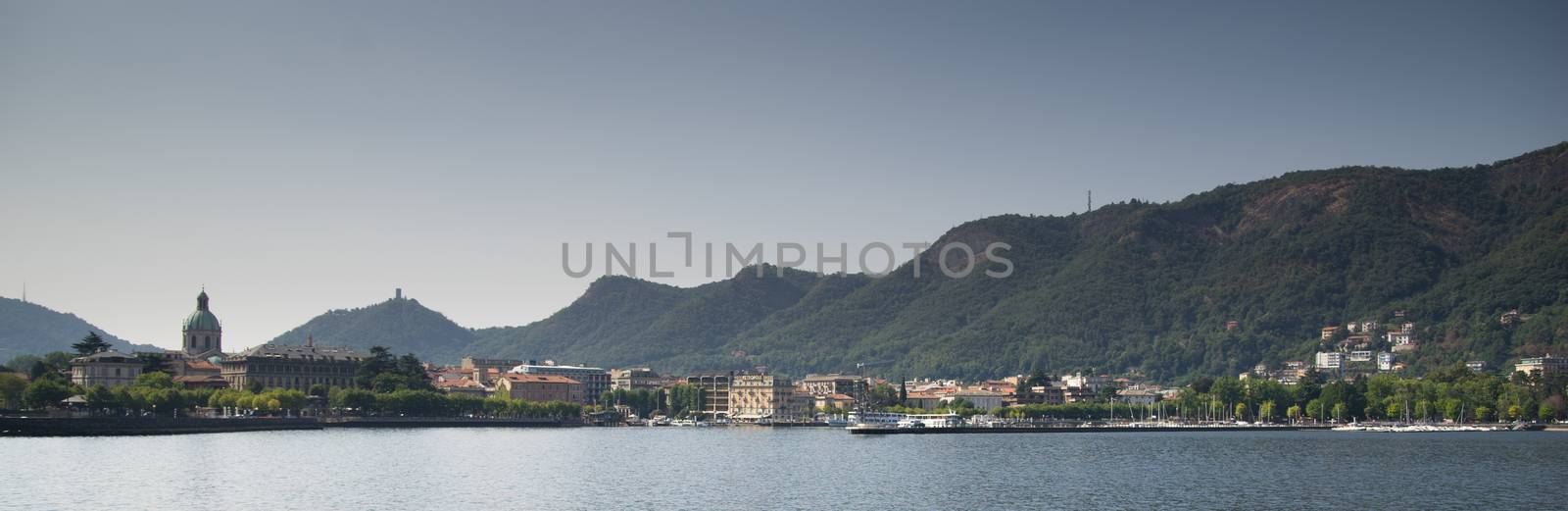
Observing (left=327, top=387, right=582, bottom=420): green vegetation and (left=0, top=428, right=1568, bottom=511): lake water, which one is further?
(left=327, top=387, right=582, bottom=420): green vegetation

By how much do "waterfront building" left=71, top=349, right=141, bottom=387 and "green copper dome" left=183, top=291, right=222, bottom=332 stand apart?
31.1 m

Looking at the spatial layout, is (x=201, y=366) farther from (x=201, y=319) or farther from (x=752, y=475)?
(x=752, y=475)

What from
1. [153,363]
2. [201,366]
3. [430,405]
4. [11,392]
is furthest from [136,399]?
[201,366]

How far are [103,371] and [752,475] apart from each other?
89.4 m

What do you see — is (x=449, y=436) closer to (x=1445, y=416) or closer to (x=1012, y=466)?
(x=1012, y=466)

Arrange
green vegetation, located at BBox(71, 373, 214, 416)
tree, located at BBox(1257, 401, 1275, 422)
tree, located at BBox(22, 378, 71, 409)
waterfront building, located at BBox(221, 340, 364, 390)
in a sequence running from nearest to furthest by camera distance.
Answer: tree, located at BBox(22, 378, 71, 409) < green vegetation, located at BBox(71, 373, 214, 416) < waterfront building, located at BBox(221, 340, 364, 390) < tree, located at BBox(1257, 401, 1275, 422)

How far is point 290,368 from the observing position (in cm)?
16450

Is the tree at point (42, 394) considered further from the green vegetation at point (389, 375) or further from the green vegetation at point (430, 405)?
the green vegetation at point (389, 375)

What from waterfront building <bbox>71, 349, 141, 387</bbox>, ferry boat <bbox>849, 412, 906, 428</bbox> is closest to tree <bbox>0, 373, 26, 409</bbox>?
waterfront building <bbox>71, 349, 141, 387</bbox>

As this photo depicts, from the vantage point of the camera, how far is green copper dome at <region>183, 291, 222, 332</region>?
575 feet

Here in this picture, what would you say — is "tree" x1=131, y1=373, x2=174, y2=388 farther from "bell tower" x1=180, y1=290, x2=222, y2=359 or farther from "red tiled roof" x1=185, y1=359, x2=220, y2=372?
"bell tower" x1=180, y1=290, x2=222, y2=359

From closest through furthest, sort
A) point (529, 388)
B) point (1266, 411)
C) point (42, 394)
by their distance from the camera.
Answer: point (42, 394) → point (1266, 411) → point (529, 388)

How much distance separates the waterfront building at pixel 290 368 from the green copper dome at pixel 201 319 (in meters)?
10.5

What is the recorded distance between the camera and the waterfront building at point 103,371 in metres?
140
